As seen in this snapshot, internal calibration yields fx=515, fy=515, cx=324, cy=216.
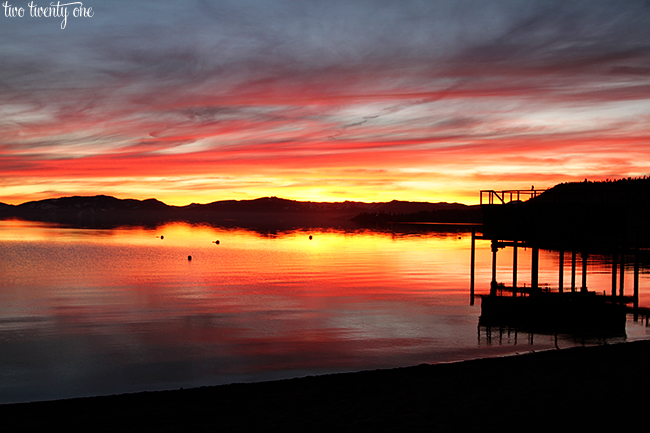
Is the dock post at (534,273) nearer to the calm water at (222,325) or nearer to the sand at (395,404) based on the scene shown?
the calm water at (222,325)

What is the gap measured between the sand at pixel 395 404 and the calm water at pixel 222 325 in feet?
9.08

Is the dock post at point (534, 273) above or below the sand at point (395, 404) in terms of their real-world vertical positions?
above

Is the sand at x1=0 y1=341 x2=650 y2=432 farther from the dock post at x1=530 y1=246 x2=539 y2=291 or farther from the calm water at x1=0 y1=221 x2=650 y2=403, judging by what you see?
the dock post at x1=530 y1=246 x2=539 y2=291

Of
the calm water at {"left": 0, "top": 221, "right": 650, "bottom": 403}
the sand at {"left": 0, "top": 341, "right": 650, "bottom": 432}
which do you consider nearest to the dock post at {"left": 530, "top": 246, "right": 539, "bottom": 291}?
the calm water at {"left": 0, "top": 221, "right": 650, "bottom": 403}

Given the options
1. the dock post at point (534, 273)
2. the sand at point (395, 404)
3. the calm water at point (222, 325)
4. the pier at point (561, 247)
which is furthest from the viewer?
the dock post at point (534, 273)

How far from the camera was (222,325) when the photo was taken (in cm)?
2508

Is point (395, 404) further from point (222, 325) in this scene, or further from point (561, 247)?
point (561, 247)

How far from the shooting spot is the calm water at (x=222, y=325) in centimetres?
1759

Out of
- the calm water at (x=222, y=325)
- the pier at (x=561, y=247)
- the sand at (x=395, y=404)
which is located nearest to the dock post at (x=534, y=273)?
the pier at (x=561, y=247)

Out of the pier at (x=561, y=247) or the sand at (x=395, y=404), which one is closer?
the sand at (x=395, y=404)

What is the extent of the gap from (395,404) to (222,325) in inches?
569

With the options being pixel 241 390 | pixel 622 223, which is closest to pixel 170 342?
pixel 241 390

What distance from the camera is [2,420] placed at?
38.9 feet

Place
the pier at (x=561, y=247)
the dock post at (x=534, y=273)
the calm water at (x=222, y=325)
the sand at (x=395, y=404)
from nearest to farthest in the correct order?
the sand at (x=395, y=404), the calm water at (x=222, y=325), the pier at (x=561, y=247), the dock post at (x=534, y=273)
